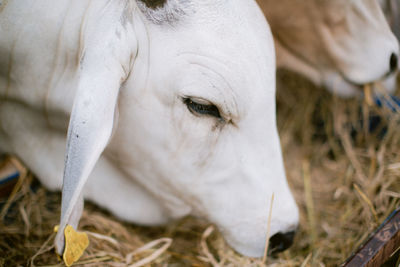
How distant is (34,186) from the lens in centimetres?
159

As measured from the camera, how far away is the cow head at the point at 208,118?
99cm

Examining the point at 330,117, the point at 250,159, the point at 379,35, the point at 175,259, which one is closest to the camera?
the point at 250,159

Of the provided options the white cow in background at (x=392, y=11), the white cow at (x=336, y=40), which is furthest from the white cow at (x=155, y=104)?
the white cow in background at (x=392, y=11)

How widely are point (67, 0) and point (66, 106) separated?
0.28 metres

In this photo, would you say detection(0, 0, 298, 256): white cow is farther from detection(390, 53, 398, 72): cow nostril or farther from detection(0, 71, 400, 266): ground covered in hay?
detection(390, 53, 398, 72): cow nostril

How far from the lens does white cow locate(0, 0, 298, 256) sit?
38.3 inches

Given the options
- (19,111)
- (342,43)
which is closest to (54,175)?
(19,111)

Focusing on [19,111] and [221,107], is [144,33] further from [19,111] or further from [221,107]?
[19,111]

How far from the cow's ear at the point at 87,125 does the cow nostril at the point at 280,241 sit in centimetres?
58

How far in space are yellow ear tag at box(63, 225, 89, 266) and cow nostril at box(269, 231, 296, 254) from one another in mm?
519

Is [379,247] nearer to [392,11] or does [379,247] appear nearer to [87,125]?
[87,125]

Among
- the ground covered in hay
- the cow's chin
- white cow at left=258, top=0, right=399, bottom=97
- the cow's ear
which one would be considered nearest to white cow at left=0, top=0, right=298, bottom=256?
the cow's ear

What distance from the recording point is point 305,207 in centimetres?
173

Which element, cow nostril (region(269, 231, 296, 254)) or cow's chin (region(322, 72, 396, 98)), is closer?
cow nostril (region(269, 231, 296, 254))
